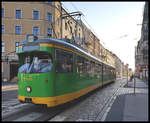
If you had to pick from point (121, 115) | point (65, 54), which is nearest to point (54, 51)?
point (65, 54)

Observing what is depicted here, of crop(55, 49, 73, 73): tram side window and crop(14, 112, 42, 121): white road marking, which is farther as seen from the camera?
crop(55, 49, 73, 73): tram side window

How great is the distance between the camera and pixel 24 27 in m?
27.7

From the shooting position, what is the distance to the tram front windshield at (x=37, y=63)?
19.6 ft

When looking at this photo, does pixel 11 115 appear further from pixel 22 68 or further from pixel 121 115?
pixel 121 115

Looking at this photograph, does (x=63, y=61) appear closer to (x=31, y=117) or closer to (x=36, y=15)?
(x=31, y=117)

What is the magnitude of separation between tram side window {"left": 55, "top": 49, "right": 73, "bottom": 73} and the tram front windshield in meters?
0.36

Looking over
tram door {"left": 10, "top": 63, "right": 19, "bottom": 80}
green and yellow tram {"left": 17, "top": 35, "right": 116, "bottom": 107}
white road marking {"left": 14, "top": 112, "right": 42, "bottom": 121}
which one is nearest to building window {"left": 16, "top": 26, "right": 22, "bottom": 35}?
tram door {"left": 10, "top": 63, "right": 19, "bottom": 80}

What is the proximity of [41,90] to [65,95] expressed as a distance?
1.14m

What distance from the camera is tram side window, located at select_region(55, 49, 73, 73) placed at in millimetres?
6212

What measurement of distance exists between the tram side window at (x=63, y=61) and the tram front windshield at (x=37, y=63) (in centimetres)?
36

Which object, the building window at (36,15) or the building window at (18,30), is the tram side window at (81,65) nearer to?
the building window at (18,30)

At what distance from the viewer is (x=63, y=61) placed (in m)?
6.54

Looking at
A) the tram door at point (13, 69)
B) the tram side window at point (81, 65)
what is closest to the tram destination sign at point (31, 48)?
the tram side window at point (81, 65)

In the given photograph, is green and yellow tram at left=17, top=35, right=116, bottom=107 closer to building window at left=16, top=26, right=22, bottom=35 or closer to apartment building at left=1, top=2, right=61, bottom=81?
apartment building at left=1, top=2, right=61, bottom=81
